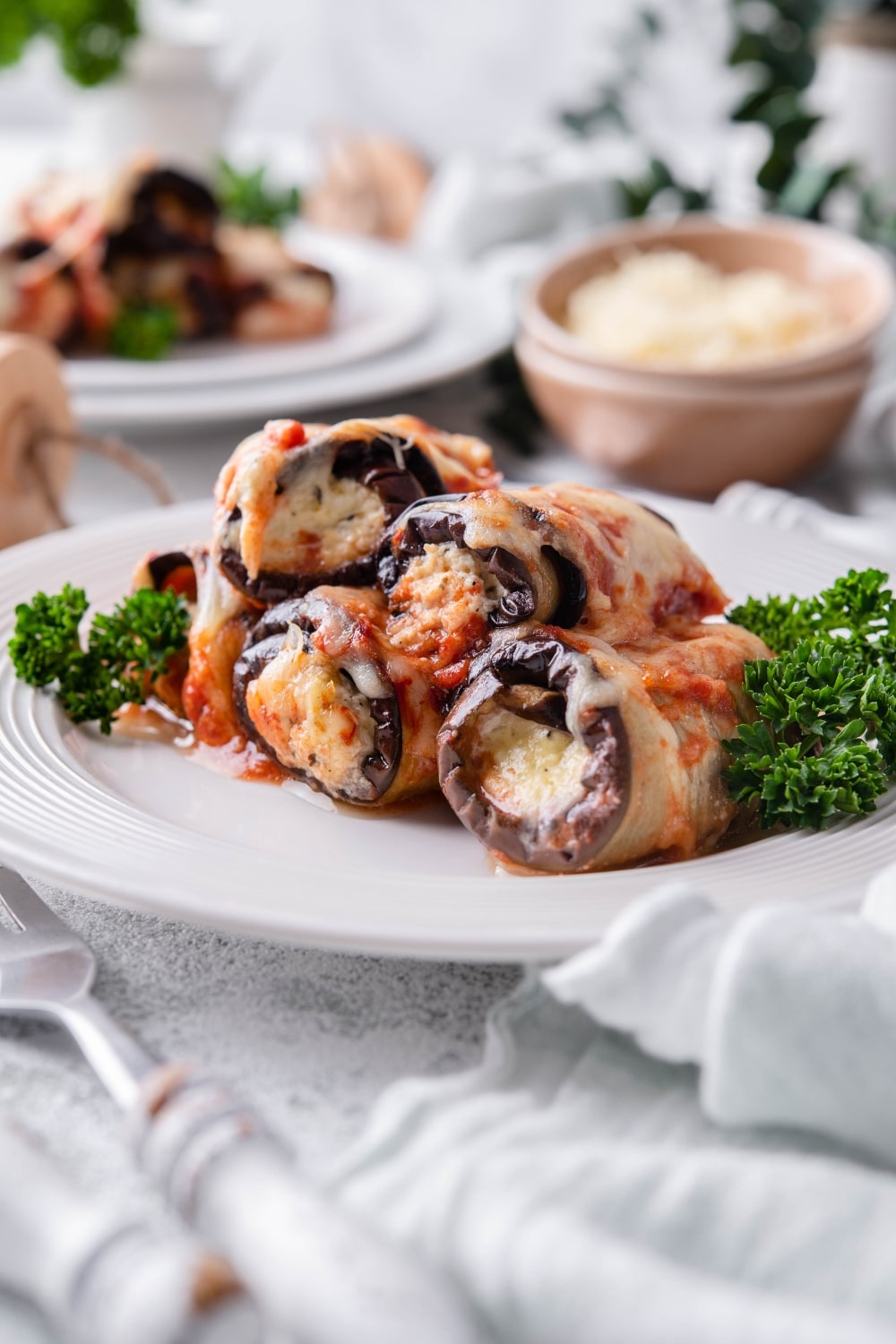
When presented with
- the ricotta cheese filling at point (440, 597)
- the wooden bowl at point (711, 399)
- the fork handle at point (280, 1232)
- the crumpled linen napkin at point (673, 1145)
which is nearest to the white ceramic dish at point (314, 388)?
the wooden bowl at point (711, 399)

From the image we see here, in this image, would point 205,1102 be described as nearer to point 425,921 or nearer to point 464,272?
point 425,921

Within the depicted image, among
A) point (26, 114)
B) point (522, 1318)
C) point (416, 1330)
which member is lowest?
point (26, 114)

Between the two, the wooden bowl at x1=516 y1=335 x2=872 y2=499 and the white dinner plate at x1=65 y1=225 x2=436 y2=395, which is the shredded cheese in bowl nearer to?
the wooden bowl at x1=516 y1=335 x2=872 y2=499

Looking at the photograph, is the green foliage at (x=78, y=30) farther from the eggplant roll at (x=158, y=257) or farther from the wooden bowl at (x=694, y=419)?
the wooden bowl at (x=694, y=419)

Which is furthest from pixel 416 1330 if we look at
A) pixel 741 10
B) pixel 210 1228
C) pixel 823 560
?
pixel 741 10

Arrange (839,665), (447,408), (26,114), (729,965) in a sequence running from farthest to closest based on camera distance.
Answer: (26,114) → (447,408) → (839,665) → (729,965)

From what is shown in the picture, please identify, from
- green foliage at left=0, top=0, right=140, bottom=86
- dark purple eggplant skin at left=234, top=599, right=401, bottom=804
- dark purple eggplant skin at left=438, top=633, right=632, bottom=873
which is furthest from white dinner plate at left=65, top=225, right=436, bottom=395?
dark purple eggplant skin at left=438, top=633, right=632, bottom=873

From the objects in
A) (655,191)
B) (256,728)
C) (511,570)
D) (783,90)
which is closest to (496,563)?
(511,570)
